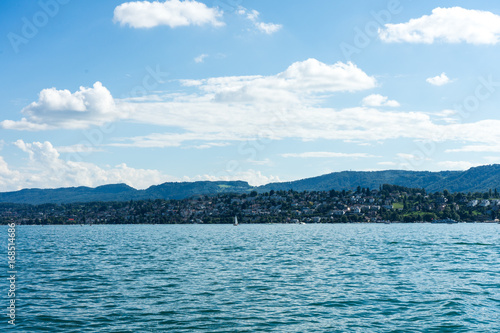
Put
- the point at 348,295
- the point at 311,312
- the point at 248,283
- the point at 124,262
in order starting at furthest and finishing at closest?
the point at 124,262 → the point at 248,283 → the point at 348,295 → the point at 311,312

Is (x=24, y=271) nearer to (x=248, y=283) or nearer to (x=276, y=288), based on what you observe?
(x=248, y=283)

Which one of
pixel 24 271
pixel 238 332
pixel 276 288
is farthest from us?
pixel 24 271

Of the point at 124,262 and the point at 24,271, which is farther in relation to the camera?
the point at 124,262

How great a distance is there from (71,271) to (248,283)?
867 inches

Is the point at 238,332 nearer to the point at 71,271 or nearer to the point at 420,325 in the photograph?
the point at 420,325

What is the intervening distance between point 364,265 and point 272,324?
1126 inches

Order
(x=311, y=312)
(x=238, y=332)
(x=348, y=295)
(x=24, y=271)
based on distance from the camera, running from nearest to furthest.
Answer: (x=238, y=332), (x=311, y=312), (x=348, y=295), (x=24, y=271)

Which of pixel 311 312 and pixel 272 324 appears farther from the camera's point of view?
pixel 311 312

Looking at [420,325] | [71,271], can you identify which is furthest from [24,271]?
[420,325]

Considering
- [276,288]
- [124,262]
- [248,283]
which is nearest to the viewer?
[276,288]

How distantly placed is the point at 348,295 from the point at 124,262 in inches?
1345

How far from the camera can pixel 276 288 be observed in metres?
37.3

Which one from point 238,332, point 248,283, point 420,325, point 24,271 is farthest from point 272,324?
point 24,271

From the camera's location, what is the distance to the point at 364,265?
52156 millimetres
